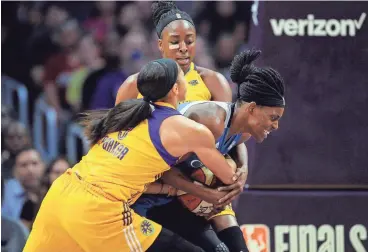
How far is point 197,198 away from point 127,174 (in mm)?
584

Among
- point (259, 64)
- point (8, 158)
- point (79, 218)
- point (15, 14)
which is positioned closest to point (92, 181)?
point (79, 218)

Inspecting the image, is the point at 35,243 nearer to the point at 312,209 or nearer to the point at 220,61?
the point at 312,209

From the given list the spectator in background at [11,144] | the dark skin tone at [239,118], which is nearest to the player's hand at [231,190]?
the dark skin tone at [239,118]

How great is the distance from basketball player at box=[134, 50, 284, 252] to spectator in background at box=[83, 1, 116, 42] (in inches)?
216

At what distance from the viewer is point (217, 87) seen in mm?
5816

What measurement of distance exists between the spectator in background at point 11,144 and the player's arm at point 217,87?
3.05m

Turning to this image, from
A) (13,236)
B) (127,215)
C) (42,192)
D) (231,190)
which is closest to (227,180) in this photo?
(231,190)

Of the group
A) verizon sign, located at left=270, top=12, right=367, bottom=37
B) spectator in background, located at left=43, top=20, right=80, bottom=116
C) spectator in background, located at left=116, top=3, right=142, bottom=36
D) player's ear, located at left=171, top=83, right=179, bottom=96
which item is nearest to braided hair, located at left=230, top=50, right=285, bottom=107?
player's ear, located at left=171, top=83, right=179, bottom=96

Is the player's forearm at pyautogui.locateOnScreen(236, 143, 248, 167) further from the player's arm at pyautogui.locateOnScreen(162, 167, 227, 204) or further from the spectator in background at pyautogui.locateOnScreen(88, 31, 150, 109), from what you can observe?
the spectator in background at pyautogui.locateOnScreen(88, 31, 150, 109)

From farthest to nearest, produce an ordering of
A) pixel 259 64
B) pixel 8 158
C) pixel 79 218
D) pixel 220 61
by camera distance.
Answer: pixel 220 61, pixel 8 158, pixel 259 64, pixel 79 218

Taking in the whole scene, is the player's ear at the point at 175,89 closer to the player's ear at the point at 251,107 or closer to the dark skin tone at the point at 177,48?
the player's ear at the point at 251,107

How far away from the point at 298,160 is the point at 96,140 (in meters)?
1.68

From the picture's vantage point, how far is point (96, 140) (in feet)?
16.4

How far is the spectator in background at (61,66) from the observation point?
10000mm
